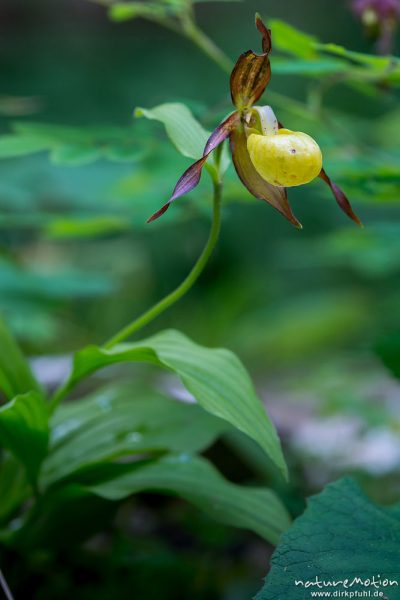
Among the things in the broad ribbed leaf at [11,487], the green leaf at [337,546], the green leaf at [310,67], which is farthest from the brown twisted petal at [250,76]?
the broad ribbed leaf at [11,487]

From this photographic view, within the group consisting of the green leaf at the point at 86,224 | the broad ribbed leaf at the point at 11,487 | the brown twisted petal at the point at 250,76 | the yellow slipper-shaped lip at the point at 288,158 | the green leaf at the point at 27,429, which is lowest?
the broad ribbed leaf at the point at 11,487

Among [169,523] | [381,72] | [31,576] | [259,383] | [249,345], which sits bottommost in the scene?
[249,345]

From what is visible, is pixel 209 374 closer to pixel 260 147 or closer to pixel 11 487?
pixel 260 147

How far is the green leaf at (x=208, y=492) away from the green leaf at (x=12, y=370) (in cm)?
17

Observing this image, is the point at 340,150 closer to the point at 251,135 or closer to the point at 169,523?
the point at 251,135

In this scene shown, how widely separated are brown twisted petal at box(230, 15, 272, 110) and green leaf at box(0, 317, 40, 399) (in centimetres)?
44

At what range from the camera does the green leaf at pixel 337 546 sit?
0.58m

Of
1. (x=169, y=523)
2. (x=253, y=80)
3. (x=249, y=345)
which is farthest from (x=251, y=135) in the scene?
(x=249, y=345)

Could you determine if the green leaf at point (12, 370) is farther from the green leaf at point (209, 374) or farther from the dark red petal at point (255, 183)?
the dark red petal at point (255, 183)

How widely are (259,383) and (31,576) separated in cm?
151

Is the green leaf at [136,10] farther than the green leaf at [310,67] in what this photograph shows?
Yes

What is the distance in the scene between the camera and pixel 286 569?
1.94 ft

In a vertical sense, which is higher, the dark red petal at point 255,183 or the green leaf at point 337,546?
the dark red petal at point 255,183

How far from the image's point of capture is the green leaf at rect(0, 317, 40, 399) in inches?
33.0
